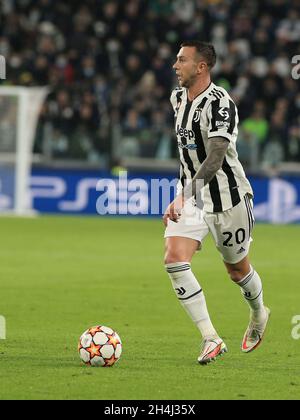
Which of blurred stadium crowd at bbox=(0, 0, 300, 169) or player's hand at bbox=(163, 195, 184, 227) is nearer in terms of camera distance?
player's hand at bbox=(163, 195, 184, 227)

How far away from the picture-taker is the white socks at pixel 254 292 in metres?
8.44

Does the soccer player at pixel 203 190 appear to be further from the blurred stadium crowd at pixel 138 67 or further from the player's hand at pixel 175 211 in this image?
the blurred stadium crowd at pixel 138 67

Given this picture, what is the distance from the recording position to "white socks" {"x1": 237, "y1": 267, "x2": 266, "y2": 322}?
27.7 feet

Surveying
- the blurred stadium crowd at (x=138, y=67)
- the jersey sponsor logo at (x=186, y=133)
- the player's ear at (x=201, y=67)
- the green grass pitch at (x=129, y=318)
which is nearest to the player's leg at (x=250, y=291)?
the green grass pitch at (x=129, y=318)

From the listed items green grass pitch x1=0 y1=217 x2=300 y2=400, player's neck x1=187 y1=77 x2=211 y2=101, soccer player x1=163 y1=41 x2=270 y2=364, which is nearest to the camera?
green grass pitch x1=0 y1=217 x2=300 y2=400

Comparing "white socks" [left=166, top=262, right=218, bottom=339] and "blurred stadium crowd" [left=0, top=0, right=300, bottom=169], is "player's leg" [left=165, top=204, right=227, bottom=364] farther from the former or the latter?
"blurred stadium crowd" [left=0, top=0, right=300, bottom=169]

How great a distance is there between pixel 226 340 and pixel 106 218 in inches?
580

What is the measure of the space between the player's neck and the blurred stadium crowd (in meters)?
15.4

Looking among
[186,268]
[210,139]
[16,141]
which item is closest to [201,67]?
[210,139]

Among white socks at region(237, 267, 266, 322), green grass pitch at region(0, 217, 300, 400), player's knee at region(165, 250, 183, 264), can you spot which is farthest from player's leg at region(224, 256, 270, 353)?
player's knee at region(165, 250, 183, 264)

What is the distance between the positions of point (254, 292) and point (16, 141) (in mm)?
14884

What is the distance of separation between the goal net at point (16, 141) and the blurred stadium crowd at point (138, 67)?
76 cm

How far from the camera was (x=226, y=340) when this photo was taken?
9133mm
